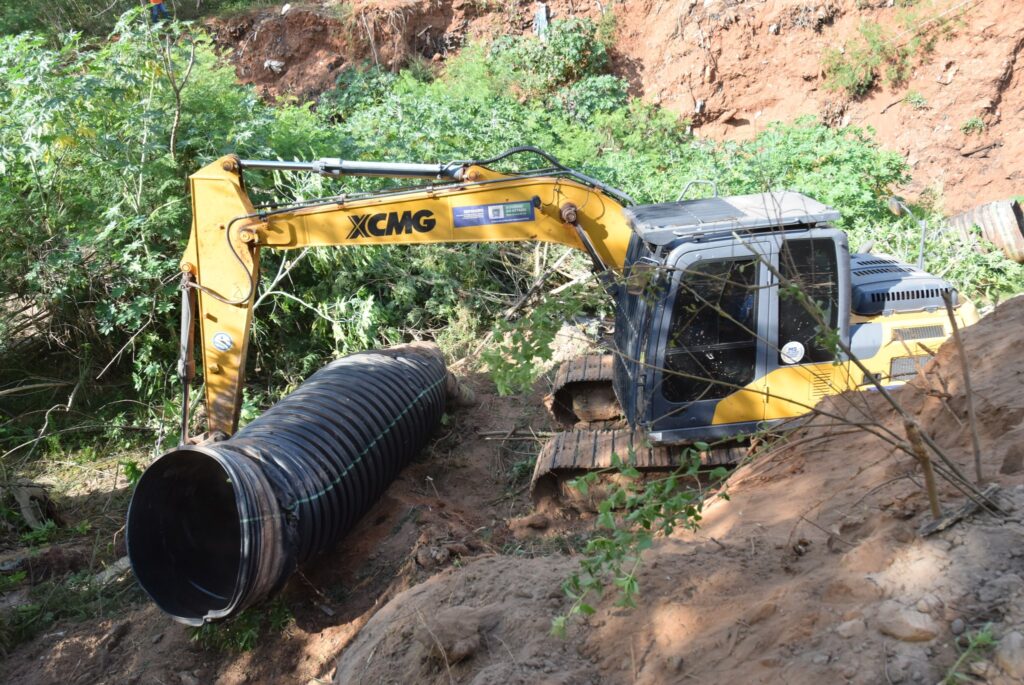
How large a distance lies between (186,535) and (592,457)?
3.11 metres

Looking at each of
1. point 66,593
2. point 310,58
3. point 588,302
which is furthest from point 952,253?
point 310,58

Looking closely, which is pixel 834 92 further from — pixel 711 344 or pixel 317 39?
pixel 711 344

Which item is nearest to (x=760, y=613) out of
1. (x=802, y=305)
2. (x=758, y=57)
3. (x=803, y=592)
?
(x=803, y=592)

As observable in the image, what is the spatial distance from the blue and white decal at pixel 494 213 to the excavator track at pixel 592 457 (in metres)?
1.74

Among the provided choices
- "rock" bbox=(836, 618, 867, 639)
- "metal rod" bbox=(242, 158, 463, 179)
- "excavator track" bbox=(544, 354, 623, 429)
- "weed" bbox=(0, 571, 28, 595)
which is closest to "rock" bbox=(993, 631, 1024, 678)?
"rock" bbox=(836, 618, 867, 639)

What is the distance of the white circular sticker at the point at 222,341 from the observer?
672 cm

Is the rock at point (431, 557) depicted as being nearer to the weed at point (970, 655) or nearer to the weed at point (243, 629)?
the weed at point (243, 629)

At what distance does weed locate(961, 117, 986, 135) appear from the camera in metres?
14.4

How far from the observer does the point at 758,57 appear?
52.1 ft

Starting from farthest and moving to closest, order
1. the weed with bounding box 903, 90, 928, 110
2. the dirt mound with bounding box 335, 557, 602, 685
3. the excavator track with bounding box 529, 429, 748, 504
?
the weed with bounding box 903, 90, 928, 110 → the excavator track with bounding box 529, 429, 748, 504 → the dirt mound with bounding box 335, 557, 602, 685

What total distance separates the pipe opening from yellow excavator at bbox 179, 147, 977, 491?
42cm

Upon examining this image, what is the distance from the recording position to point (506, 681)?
351 centimetres

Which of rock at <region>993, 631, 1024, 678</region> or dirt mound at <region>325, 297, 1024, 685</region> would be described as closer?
rock at <region>993, 631, 1024, 678</region>

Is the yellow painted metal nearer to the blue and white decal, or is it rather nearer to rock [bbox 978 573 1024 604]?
the blue and white decal
